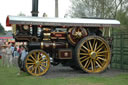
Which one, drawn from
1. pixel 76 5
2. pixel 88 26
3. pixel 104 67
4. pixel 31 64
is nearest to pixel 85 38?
pixel 88 26

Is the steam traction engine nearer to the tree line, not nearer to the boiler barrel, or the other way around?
the boiler barrel

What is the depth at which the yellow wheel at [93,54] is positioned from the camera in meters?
12.6

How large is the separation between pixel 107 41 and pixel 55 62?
2554 millimetres

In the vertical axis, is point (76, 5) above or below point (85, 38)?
above

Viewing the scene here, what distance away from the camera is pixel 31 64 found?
471 inches

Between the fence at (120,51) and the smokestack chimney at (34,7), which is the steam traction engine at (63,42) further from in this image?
the fence at (120,51)

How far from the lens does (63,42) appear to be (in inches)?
499

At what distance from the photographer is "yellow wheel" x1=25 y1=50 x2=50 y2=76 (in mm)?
11656

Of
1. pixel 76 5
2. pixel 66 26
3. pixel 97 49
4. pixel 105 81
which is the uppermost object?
pixel 76 5

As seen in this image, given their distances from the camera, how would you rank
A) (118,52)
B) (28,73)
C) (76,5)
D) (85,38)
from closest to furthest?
(28,73) < (85,38) < (118,52) < (76,5)

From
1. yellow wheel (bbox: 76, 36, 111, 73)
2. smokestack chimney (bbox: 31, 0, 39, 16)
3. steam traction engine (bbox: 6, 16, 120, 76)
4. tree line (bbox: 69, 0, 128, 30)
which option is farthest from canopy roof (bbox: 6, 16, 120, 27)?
tree line (bbox: 69, 0, 128, 30)

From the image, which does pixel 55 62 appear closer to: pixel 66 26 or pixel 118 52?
pixel 66 26

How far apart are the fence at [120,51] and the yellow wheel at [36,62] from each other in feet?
14.0

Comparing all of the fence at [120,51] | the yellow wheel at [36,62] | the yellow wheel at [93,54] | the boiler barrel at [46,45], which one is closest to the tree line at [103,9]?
the fence at [120,51]
